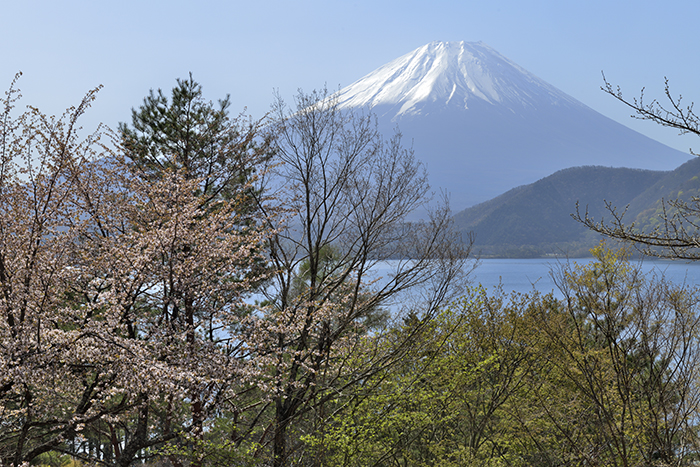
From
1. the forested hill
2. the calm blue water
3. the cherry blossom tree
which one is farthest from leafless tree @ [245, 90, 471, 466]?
the forested hill

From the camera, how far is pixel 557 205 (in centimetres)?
9938

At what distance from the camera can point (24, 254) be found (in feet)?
15.4

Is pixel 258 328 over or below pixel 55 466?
over

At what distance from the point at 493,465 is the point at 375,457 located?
2.07m

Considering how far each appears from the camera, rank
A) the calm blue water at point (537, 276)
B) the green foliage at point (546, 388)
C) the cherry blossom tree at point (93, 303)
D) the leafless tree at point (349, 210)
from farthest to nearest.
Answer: the calm blue water at point (537, 276) → the leafless tree at point (349, 210) → the green foliage at point (546, 388) → the cherry blossom tree at point (93, 303)

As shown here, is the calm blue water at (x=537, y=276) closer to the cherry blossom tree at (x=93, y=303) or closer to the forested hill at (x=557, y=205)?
the forested hill at (x=557, y=205)

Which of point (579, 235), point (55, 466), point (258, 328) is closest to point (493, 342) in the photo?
point (258, 328)

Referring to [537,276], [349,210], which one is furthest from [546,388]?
[537,276]

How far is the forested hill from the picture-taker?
77.6 meters

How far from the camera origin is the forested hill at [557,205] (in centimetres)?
7762

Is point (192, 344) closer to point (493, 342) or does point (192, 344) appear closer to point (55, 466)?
point (493, 342)

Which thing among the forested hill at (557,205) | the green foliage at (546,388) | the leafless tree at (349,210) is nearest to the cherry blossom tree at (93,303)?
the leafless tree at (349,210)

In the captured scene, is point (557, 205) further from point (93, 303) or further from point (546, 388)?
point (93, 303)

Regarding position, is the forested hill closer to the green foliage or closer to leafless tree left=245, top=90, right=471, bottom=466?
the green foliage
